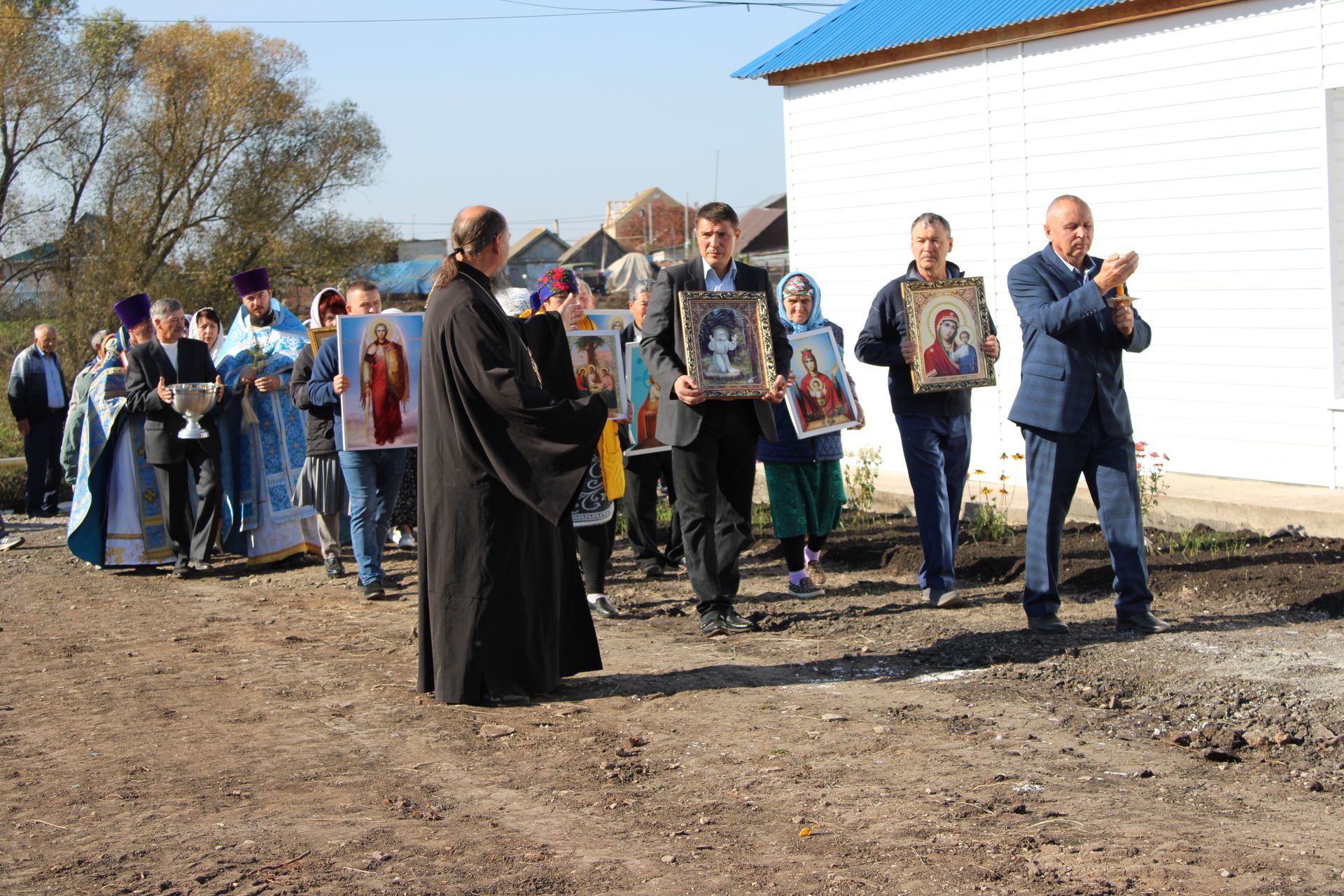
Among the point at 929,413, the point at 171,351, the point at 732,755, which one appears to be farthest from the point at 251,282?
the point at 732,755

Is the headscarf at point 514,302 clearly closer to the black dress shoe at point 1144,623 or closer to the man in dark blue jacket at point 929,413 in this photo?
the man in dark blue jacket at point 929,413

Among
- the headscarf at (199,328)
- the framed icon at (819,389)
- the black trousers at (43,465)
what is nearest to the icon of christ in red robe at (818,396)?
the framed icon at (819,389)

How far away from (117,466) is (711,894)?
332 inches

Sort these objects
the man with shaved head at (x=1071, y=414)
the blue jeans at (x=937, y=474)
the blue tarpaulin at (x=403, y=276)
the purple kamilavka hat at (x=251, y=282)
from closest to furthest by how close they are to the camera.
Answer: the man with shaved head at (x=1071, y=414) < the blue jeans at (x=937, y=474) < the purple kamilavka hat at (x=251, y=282) < the blue tarpaulin at (x=403, y=276)

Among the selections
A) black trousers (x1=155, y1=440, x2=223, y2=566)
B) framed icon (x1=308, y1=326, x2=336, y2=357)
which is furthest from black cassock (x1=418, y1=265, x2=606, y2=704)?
black trousers (x1=155, y1=440, x2=223, y2=566)

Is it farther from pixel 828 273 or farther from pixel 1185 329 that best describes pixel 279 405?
pixel 1185 329

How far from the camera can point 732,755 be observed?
521cm

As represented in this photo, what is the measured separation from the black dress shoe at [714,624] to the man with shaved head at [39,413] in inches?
406

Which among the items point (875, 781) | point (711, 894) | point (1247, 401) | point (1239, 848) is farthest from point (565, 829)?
point (1247, 401)

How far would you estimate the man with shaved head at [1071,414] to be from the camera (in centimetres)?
687

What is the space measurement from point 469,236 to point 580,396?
142 centimetres

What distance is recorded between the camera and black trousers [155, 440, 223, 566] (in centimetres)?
1043

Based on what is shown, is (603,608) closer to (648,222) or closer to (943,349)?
(943,349)

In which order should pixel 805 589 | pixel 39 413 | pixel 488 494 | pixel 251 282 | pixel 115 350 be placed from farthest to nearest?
1. pixel 39 413
2. pixel 115 350
3. pixel 251 282
4. pixel 805 589
5. pixel 488 494
